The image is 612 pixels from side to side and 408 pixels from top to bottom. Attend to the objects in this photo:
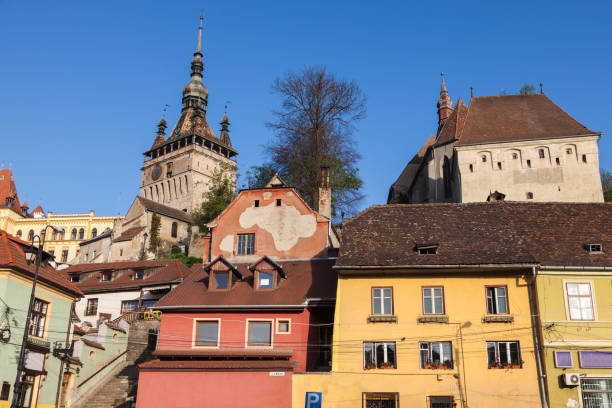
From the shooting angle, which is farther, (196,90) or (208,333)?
(196,90)

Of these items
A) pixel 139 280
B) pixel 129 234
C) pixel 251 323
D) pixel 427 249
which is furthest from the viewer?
pixel 129 234

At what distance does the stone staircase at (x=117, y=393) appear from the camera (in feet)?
99.6

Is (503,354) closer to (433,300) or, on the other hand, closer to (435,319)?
(435,319)

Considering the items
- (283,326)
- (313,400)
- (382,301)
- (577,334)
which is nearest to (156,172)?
(283,326)

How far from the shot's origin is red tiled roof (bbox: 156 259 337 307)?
28.5 metres

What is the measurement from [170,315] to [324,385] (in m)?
8.47

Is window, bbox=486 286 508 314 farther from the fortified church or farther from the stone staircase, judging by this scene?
the fortified church

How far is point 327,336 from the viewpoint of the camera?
28375 millimetres

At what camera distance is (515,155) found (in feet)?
176

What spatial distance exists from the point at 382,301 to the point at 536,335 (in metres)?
6.07

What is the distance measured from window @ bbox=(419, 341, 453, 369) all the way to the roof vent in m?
3.76

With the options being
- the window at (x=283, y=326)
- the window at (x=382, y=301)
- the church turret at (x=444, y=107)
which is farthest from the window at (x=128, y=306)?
the church turret at (x=444, y=107)

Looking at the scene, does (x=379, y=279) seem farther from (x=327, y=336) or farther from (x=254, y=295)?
(x=254, y=295)

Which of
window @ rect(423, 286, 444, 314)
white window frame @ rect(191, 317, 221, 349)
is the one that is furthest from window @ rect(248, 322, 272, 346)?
window @ rect(423, 286, 444, 314)
